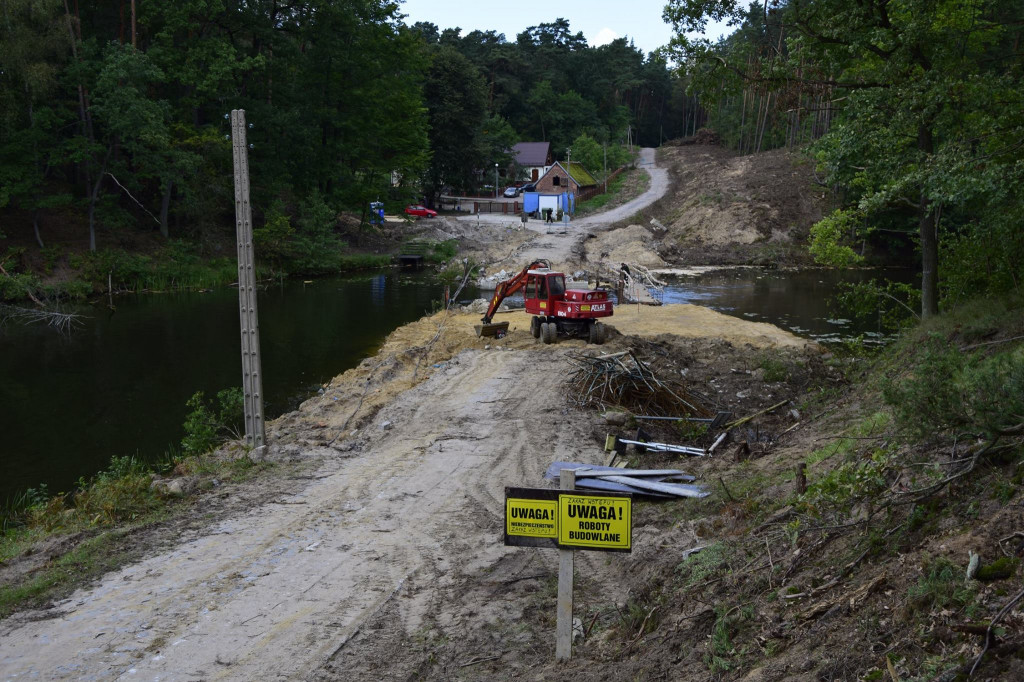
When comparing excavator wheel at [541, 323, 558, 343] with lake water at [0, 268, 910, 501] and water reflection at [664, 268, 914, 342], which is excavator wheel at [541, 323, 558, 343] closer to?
lake water at [0, 268, 910, 501]

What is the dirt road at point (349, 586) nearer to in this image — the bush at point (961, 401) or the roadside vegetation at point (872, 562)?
the roadside vegetation at point (872, 562)

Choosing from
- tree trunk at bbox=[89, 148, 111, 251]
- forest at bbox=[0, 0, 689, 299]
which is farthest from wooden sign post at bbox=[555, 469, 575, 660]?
tree trunk at bbox=[89, 148, 111, 251]

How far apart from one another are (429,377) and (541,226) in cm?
4429

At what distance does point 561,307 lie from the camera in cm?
2461

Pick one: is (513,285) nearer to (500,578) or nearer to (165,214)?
(500,578)

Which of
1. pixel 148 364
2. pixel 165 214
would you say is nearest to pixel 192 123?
A: pixel 165 214

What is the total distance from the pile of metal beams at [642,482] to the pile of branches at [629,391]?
18.3 ft

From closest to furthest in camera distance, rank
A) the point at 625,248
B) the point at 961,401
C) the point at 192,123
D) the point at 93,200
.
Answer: the point at 961,401, the point at 93,200, the point at 192,123, the point at 625,248

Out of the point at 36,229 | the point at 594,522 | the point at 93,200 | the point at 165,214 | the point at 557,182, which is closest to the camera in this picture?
the point at 594,522

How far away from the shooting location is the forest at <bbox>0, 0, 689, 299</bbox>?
131ft

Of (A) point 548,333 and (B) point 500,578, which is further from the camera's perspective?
(A) point 548,333

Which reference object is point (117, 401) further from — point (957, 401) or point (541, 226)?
point (541, 226)

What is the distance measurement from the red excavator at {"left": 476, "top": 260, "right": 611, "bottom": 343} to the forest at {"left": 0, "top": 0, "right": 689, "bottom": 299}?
1972 cm

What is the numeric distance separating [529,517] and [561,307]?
17982 mm
